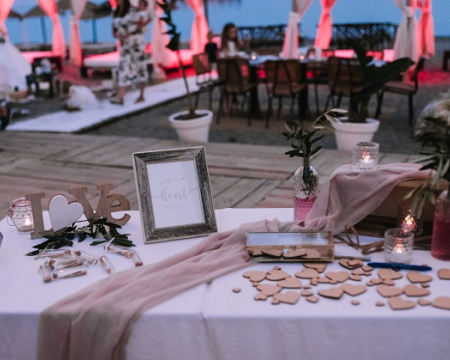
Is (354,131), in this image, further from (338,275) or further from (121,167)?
(338,275)

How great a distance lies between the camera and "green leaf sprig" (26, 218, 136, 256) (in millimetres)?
1555

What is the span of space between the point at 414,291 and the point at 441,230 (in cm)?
22

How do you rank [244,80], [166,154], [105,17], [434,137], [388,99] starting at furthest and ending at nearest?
1. [105,17]
2. [388,99]
3. [244,80]
4. [166,154]
5. [434,137]

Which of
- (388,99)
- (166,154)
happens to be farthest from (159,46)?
(166,154)

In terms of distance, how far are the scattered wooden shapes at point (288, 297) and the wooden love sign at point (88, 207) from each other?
0.68 m

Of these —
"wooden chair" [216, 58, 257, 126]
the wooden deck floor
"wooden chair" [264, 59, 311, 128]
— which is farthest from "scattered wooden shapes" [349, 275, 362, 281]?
"wooden chair" [216, 58, 257, 126]

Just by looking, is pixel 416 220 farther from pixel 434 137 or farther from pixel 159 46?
pixel 159 46

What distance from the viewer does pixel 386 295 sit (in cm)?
123

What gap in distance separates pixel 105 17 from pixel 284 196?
13063 millimetres

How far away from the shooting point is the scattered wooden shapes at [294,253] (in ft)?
4.63

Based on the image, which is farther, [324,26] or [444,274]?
[324,26]

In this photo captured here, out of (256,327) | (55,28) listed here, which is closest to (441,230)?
(256,327)

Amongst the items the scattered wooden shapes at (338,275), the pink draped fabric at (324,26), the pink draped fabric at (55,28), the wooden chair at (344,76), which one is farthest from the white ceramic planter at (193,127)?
the pink draped fabric at (55,28)

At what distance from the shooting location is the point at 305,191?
1674mm
